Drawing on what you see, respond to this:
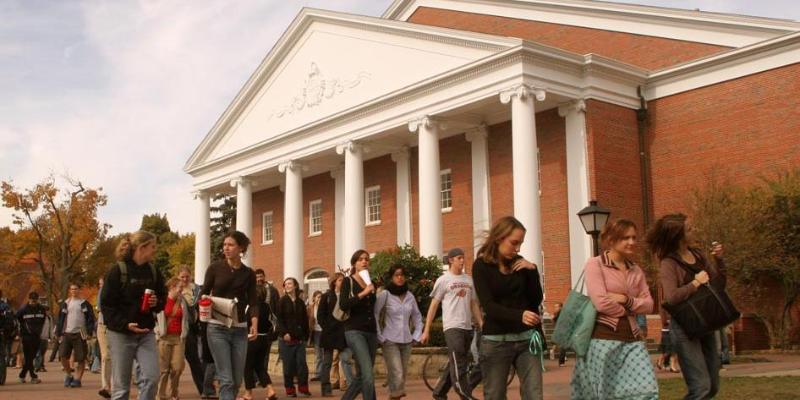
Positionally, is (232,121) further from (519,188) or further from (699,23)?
(699,23)

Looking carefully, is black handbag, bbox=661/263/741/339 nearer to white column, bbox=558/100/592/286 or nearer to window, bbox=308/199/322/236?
white column, bbox=558/100/592/286

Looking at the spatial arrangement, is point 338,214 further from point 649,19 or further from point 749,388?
point 749,388

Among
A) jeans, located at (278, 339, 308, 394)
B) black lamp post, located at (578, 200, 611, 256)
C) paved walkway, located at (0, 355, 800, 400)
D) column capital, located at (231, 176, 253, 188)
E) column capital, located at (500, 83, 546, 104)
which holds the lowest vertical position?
paved walkway, located at (0, 355, 800, 400)

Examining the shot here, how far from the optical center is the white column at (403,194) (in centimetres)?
3281

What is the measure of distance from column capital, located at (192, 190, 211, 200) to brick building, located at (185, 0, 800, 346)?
6.08 meters

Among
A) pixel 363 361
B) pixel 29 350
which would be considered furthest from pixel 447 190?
pixel 363 361

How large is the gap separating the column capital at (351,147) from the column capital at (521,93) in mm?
7249

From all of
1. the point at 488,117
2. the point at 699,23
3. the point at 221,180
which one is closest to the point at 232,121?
the point at 221,180

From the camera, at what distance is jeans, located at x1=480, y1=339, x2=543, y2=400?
22.2 ft

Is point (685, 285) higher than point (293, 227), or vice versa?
point (293, 227)

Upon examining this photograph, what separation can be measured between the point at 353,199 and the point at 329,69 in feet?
19.5

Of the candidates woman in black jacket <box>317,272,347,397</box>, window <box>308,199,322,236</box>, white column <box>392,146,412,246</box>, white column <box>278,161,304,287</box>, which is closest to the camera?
woman in black jacket <box>317,272,347,397</box>

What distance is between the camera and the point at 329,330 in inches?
494

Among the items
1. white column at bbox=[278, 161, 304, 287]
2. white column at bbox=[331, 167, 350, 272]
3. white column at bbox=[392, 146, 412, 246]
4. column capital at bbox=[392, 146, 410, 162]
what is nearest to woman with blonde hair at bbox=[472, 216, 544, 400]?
white column at bbox=[392, 146, 412, 246]
